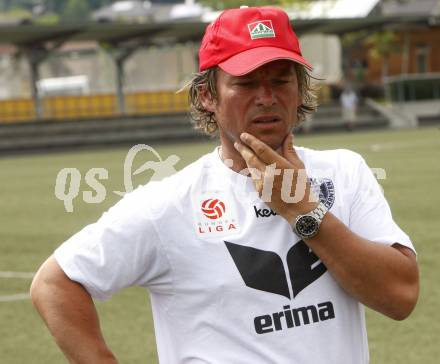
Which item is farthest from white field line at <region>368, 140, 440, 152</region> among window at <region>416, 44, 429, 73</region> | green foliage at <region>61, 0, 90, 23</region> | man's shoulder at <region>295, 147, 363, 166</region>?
green foliage at <region>61, 0, 90, 23</region>

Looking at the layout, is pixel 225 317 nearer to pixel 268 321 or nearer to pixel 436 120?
pixel 268 321

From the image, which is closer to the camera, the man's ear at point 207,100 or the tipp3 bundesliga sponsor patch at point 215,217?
the tipp3 bundesliga sponsor patch at point 215,217

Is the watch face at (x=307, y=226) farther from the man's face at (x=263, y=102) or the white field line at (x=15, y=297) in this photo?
the white field line at (x=15, y=297)

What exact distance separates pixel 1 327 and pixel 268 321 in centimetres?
531

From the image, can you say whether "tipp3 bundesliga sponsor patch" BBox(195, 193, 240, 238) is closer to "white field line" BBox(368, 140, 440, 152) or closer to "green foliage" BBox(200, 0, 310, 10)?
"white field line" BBox(368, 140, 440, 152)

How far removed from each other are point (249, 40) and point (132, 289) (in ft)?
20.9

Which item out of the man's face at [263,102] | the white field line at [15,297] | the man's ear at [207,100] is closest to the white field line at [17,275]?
the white field line at [15,297]

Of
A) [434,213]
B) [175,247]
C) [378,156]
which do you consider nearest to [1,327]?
A: [175,247]

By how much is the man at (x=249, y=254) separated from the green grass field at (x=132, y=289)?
375cm

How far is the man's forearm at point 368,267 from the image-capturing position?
279cm

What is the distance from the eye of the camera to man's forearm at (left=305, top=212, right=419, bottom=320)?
2.79m

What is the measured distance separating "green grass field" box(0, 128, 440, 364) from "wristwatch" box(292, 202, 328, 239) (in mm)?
3944

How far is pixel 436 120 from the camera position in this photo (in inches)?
1880

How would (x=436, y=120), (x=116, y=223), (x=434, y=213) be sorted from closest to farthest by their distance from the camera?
1. (x=116, y=223)
2. (x=434, y=213)
3. (x=436, y=120)
